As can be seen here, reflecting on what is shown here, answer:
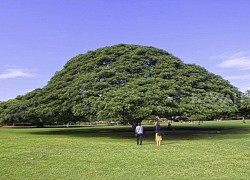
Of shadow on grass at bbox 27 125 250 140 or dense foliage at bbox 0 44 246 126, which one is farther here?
shadow on grass at bbox 27 125 250 140

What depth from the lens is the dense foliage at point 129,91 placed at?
877 inches

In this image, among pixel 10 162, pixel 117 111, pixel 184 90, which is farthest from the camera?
pixel 184 90

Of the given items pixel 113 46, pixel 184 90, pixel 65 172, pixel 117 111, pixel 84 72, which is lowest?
pixel 65 172

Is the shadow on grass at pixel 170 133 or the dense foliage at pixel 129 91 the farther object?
the shadow on grass at pixel 170 133

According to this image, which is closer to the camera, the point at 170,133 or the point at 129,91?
the point at 129,91

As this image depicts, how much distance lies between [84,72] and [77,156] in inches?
655

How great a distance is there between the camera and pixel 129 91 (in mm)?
22703

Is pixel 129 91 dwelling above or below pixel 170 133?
above

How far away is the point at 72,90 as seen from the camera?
26.3 meters

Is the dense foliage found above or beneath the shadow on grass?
above

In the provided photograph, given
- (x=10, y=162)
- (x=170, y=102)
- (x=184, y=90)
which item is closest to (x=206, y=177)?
(x=10, y=162)

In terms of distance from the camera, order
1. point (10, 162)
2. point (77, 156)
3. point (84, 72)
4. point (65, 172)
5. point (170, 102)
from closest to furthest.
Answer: point (65, 172)
point (10, 162)
point (77, 156)
point (170, 102)
point (84, 72)

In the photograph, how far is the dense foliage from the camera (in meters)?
22.3

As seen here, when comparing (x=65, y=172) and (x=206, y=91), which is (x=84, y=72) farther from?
(x=65, y=172)
